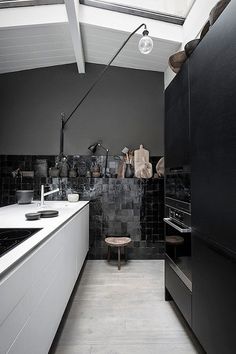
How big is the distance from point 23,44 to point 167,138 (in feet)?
7.59

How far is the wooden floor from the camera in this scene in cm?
152

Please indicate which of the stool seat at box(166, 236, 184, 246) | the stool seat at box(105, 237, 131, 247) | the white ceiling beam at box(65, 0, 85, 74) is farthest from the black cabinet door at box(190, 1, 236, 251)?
the stool seat at box(105, 237, 131, 247)

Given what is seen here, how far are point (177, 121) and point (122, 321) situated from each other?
168cm

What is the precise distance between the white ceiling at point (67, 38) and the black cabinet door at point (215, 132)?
170cm

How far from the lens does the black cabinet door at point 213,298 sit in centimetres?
105

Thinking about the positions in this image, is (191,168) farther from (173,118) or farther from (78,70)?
(78,70)

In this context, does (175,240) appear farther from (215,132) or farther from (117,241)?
(117,241)

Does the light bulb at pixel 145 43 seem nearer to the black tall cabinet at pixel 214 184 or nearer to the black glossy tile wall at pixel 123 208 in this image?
the black tall cabinet at pixel 214 184

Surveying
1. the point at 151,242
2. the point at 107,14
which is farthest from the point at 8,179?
the point at 107,14

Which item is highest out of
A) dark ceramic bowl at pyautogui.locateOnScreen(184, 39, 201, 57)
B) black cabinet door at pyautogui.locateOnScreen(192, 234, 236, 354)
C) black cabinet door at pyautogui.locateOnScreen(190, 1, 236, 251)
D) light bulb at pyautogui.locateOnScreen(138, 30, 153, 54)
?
light bulb at pyautogui.locateOnScreen(138, 30, 153, 54)

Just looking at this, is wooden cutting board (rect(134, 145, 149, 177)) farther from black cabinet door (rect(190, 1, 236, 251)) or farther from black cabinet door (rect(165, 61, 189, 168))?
black cabinet door (rect(190, 1, 236, 251))

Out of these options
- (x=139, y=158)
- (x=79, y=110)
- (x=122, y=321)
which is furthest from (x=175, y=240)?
(x=79, y=110)

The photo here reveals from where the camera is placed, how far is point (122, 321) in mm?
1802

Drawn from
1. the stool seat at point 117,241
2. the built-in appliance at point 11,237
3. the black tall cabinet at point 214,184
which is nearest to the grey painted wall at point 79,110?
the stool seat at point 117,241
